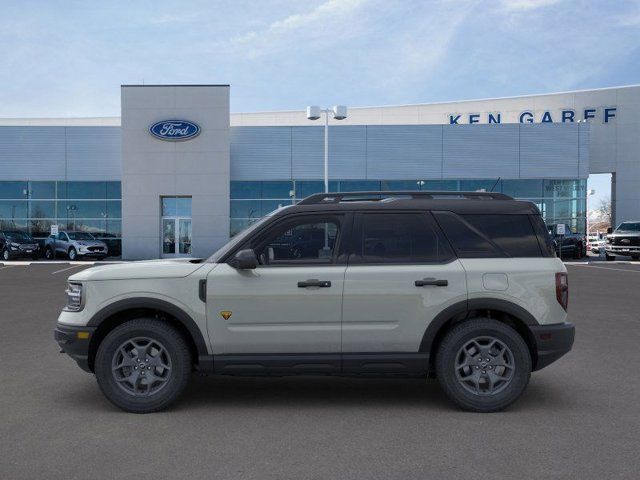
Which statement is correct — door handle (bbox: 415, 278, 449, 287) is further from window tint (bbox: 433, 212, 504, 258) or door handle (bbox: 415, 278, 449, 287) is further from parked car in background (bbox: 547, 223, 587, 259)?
parked car in background (bbox: 547, 223, 587, 259)

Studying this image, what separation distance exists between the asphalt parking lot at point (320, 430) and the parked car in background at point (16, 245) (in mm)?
27190

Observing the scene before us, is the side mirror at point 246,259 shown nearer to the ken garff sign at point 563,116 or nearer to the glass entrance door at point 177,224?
the glass entrance door at point 177,224

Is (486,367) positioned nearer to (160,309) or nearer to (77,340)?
(160,309)

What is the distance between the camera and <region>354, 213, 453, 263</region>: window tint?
4.97 m

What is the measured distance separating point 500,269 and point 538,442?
4.62 feet

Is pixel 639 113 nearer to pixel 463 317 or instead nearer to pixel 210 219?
pixel 210 219

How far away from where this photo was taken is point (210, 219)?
32.0 meters

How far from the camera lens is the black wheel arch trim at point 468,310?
15.9 ft

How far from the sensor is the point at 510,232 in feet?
16.5

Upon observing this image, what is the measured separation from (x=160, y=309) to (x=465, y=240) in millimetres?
2629

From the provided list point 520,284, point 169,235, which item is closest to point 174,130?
point 169,235

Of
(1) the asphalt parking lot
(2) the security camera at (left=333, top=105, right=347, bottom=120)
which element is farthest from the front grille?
(1) the asphalt parking lot

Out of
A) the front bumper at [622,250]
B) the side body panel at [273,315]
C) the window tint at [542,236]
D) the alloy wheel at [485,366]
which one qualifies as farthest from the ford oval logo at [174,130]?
the alloy wheel at [485,366]

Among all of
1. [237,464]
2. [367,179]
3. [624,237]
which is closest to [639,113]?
[624,237]
